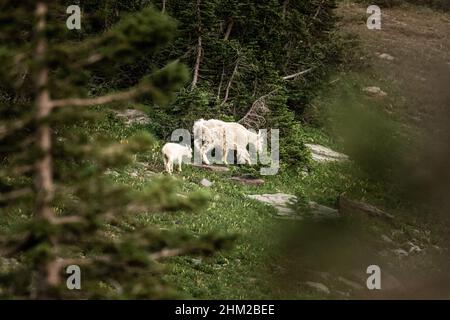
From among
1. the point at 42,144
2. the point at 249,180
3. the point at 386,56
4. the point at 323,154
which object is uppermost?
the point at 42,144

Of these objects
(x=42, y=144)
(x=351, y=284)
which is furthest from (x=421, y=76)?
(x=42, y=144)

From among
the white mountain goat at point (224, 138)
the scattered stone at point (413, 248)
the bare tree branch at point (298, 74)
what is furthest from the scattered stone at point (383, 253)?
the bare tree branch at point (298, 74)

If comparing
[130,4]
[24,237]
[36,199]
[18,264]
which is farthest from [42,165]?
[130,4]

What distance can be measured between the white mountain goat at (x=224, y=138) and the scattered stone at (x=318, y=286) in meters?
12.2

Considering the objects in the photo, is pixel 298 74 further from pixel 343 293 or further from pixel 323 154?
pixel 343 293

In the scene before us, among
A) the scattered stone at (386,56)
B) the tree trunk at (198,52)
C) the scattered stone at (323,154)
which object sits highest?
the tree trunk at (198,52)

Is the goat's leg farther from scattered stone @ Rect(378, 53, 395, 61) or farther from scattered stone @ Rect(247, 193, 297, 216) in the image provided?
scattered stone @ Rect(378, 53, 395, 61)

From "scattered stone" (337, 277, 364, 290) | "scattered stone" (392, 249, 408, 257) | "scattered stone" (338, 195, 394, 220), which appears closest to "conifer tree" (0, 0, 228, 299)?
"scattered stone" (337, 277, 364, 290)

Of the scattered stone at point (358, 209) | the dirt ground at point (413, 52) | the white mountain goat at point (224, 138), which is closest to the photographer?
the scattered stone at point (358, 209)

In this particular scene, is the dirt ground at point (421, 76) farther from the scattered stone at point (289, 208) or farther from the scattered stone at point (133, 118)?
the scattered stone at point (133, 118)

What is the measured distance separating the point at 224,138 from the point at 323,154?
20.0 feet

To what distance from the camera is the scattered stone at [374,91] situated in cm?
4621

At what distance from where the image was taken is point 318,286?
16688mm

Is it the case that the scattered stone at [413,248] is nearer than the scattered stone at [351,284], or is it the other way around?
the scattered stone at [351,284]
